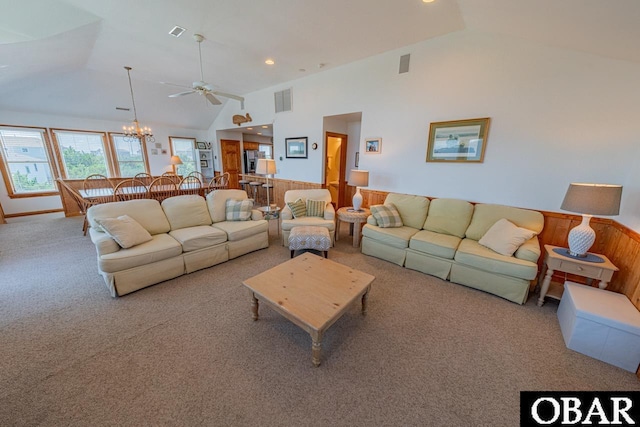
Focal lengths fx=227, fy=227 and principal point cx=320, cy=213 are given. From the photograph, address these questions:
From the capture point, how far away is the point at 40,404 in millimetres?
1361

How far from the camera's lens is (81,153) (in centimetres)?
611

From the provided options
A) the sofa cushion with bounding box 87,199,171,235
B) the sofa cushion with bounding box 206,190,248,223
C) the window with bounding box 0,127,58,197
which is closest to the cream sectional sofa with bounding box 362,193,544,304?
the sofa cushion with bounding box 206,190,248,223

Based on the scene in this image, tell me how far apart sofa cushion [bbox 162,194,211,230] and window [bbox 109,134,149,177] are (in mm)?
5133

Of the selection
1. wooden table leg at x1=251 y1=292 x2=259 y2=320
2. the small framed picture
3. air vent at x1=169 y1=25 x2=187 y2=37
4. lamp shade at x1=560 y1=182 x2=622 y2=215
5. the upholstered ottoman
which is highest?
air vent at x1=169 y1=25 x2=187 y2=37

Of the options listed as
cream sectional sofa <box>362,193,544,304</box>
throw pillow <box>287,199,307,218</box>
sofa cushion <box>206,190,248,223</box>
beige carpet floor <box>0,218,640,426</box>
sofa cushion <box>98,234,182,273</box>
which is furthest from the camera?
throw pillow <box>287,199,307,218</box>

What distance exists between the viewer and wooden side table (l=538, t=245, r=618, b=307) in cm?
207

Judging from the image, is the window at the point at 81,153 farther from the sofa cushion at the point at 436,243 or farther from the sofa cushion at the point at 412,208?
the sofa cushion at the point at 436,243

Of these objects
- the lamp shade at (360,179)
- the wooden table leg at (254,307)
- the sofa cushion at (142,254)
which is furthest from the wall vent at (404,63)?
the sofa cushion at (142,254)

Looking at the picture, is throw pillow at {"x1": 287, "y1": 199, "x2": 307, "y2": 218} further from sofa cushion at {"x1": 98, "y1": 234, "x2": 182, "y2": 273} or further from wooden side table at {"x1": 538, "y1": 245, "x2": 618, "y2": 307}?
wooden side table at {"x1": 538, "y1": 245, "x2": 618, "y2": 307}

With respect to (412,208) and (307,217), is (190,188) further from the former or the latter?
(412,208)

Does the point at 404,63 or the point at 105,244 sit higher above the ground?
the point at 404,63

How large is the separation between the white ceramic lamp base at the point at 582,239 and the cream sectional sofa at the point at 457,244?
27cm

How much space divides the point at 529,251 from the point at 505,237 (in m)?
0.25

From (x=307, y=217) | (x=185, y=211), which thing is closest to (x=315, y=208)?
(x=307, y=217)
